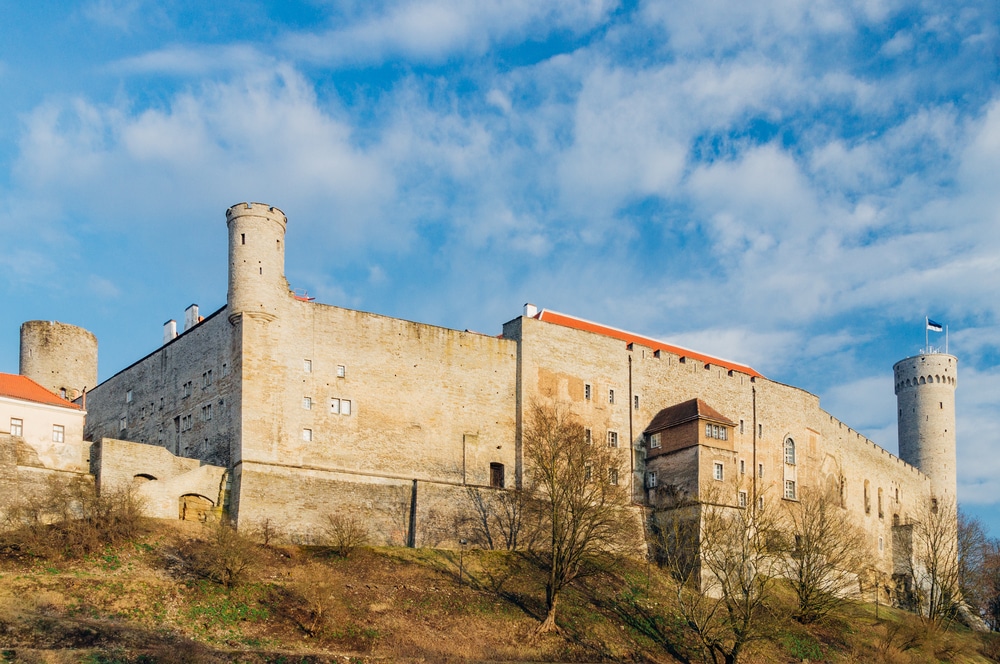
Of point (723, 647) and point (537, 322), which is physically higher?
point (537, 322)

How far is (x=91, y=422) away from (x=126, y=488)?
16.6 m

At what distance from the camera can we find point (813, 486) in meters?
63.9

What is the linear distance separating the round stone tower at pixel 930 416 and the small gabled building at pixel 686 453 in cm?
3468

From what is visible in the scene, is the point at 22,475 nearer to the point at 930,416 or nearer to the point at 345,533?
the point at 345,533

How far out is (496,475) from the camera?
5191cm

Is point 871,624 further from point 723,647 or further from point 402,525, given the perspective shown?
point 402,525

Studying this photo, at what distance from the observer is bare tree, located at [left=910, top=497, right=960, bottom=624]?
5750cm

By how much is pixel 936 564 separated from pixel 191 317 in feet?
133

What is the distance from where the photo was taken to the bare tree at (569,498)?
4503 cm

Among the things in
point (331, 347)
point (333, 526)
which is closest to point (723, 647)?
point (333, 526)

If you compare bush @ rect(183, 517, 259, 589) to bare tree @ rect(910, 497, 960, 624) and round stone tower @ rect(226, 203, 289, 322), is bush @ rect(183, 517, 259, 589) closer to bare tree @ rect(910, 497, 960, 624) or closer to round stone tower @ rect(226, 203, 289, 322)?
round stone tower @ rect(226, 203, 289, 322)

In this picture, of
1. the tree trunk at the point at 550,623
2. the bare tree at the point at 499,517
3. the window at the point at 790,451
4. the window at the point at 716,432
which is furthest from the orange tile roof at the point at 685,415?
the tree trunk at the point at 550,623

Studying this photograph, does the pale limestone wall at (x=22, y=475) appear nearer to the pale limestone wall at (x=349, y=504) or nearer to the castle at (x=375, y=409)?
the castle at (x=375, y=409)

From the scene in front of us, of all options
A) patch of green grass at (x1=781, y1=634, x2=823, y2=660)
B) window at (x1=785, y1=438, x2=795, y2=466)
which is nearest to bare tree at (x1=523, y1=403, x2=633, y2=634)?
patch of green grass at (x1=781, y1=634, x2=823, y2=660)
